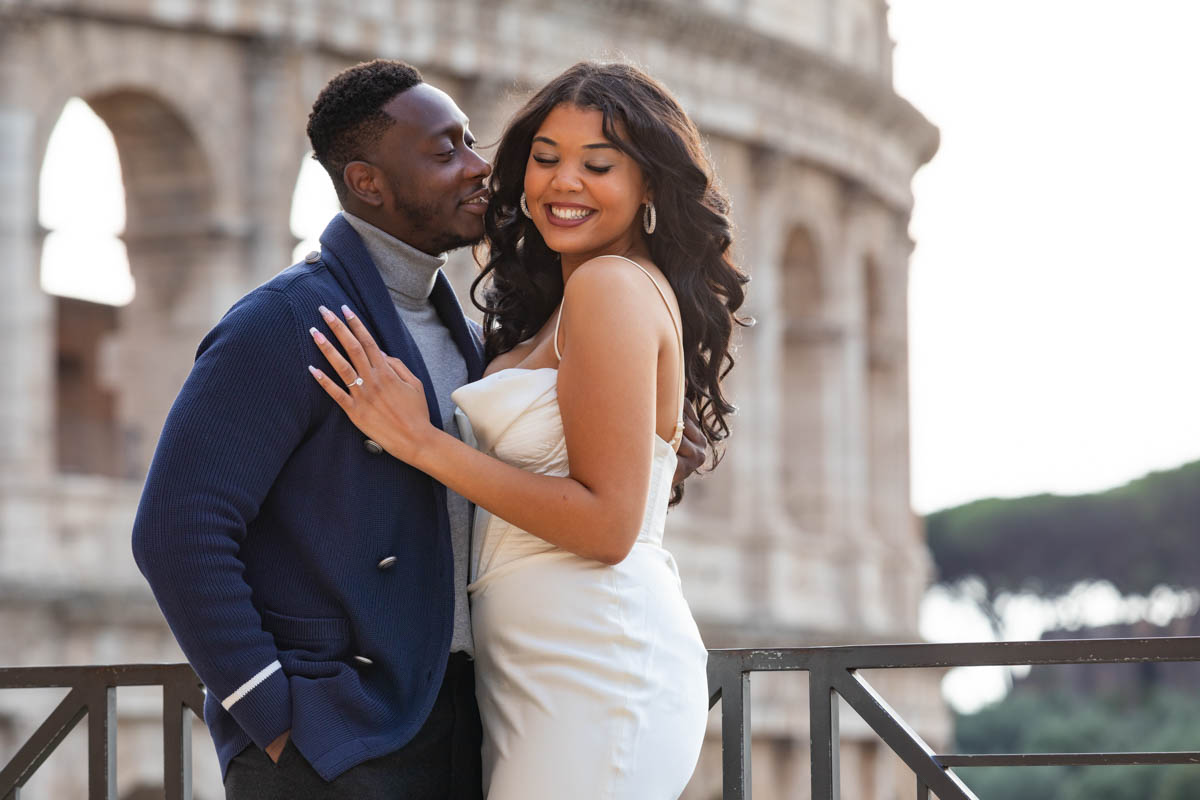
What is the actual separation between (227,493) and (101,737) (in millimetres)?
1577

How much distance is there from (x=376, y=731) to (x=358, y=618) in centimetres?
18

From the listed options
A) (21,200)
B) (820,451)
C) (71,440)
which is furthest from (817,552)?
(21,200)

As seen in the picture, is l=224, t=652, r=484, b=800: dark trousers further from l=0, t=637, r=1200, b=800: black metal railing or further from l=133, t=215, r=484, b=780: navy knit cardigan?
l=0, t=637, r=1200, b=800: black metal railing

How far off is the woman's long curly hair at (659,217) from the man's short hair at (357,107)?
211 mm

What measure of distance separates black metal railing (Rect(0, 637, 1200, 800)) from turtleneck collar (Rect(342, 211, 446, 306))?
38.8 inches

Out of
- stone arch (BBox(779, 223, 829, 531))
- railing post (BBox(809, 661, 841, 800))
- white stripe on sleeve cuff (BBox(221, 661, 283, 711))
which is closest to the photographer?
white stripe on sleeve cuff (BBox(221, 661, 283, 711))

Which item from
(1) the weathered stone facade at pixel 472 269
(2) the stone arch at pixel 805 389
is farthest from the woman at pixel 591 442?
Result: (2) the stone arch at pixel 805 389

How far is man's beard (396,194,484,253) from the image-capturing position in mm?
3777

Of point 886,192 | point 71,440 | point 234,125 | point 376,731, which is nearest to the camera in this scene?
point 376,731

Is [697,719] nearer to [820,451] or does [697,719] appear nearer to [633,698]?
[633,698]

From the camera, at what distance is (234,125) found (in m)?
18.7

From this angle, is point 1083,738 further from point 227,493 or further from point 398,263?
point 227,493

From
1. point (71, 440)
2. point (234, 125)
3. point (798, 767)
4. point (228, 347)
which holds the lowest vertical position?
point (798, 767)

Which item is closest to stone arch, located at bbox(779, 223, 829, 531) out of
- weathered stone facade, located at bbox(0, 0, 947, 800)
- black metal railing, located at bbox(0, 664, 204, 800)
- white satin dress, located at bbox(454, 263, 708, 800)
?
weathered stone facade, located at bbox(0, 0, 947, 800)
